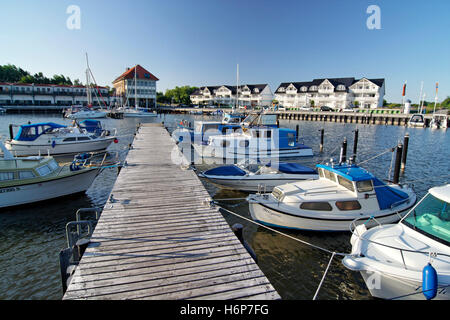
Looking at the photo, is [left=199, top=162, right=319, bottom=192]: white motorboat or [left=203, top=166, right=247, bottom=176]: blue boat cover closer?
[left=199, top=162, right=319, bottom=192]: white motorboat

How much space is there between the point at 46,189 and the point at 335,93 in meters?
99.0

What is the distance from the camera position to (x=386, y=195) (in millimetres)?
11438

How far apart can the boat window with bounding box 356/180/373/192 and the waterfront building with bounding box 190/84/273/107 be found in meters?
98.5

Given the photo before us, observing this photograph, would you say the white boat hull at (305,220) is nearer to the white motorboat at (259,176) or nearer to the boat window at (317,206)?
the boat window at (317,206)

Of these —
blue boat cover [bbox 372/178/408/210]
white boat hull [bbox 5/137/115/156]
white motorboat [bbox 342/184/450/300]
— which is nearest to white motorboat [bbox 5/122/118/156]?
white boat hull [bbox 5/137/115/156]

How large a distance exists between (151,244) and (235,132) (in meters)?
19.4

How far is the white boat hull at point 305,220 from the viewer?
10664mm

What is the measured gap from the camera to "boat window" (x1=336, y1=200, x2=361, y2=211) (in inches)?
416

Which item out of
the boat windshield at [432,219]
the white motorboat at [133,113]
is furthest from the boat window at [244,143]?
the white motorboat at [133,113]

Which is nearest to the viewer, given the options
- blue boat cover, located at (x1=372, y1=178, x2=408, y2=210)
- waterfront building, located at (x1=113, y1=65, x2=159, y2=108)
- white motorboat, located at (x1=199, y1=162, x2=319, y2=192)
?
blue boat cover, located at (x1=372, y1=178, x2=408, y2=210)

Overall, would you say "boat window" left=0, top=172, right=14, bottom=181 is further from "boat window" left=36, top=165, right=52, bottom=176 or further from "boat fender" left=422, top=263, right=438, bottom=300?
"boat fender" left=422, top=263, right=438, bottom=300

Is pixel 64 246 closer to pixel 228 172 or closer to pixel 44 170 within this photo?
pixel 44 170
